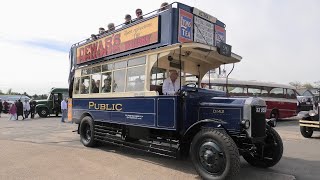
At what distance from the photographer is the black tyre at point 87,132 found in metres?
10.4

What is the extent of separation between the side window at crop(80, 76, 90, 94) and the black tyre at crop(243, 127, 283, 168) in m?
5.86

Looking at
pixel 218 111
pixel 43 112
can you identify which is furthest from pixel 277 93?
pixel 43 112

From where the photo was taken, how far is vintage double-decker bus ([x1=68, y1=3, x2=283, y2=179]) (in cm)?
658

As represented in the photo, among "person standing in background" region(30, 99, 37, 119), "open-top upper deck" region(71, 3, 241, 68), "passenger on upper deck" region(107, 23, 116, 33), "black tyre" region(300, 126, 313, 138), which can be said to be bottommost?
"black tyre" region(300, 126, 313, 138)

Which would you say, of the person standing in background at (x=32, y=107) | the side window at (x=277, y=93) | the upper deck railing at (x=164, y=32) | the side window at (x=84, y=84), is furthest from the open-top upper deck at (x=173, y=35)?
the person standing in background at (x=32, y=107)

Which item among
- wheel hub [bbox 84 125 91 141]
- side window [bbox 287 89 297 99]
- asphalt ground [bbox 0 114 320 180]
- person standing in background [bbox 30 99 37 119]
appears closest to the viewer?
asphalt ground [bbox 0 114 320 180]

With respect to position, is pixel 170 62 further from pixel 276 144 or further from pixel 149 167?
pixel 276 144

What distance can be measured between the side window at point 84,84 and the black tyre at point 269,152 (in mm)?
5862

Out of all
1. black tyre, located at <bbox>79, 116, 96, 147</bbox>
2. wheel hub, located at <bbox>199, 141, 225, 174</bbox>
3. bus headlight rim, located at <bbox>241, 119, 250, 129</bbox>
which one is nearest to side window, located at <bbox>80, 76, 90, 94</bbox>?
black tyre, located at <bbox>79, 116, 96, 147</bbox>

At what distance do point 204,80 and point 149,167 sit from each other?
10.8 ft

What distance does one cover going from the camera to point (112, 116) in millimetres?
9523

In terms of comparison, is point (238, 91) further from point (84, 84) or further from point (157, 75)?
point (157, 75)

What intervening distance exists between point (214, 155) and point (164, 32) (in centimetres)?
329

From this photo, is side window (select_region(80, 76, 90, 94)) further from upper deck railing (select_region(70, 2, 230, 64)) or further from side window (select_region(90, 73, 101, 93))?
upper deck railing (select_region(70, 2, 230, 64))
